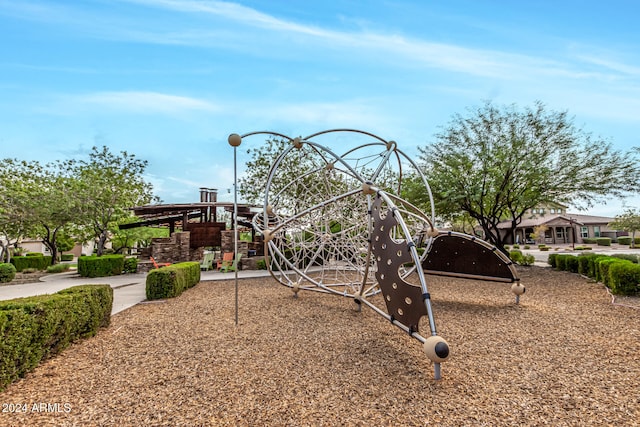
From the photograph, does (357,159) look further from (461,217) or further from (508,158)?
(461,217)

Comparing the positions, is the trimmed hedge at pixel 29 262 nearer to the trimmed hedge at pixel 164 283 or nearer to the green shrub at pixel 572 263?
the trimmed hedge at pixel 164 283

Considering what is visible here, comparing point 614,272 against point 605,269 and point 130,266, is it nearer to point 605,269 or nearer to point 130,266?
point 605,269

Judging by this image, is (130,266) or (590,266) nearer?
(590,266)

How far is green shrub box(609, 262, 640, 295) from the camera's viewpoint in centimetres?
726

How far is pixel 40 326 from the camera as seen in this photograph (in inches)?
148

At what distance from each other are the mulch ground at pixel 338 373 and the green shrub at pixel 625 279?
160 centimetres

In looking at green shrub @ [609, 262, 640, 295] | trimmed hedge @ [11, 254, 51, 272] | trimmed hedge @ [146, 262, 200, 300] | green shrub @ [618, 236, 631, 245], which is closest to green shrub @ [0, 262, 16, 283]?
trimmed hedge @ [11, 254, 51, 272]

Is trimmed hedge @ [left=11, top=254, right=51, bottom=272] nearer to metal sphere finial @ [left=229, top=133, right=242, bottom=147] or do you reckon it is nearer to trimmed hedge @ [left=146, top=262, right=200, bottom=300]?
trimmed hedge @ [left=146, top=262, right=200, bottom=300]

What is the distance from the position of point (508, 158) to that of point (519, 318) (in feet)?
25.7

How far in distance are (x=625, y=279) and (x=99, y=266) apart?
1806 cm

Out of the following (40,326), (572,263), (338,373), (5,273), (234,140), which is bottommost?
(338,373)

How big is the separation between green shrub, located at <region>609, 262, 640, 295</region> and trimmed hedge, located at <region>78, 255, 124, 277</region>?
1762 centimetres

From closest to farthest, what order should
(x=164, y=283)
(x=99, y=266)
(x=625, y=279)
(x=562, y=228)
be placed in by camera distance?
1. (x=625, y=279)
2. (x=164, y=283)
3. (x=99, y=266)
4. (x=562, y=228)

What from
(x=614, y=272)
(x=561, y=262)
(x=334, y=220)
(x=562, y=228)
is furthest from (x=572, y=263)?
(x=562, y=228)
